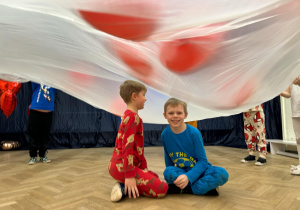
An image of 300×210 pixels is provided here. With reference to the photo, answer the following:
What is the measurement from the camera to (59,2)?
2.38 ft

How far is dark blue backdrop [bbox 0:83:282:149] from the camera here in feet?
12.5

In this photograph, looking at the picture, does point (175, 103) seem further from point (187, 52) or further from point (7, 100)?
point (7, 100)

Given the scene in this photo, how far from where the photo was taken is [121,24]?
2.55ft

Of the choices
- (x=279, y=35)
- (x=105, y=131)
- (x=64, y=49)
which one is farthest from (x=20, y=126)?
(x=279, y=35)

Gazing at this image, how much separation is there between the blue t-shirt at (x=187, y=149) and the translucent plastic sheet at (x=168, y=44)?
198 millimetres

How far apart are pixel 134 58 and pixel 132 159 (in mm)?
481

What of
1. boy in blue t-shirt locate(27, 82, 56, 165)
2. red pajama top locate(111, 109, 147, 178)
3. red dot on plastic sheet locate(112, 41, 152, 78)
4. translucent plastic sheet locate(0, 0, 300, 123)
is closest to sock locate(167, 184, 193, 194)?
red pajama top locate(111, 109, 147, 178)

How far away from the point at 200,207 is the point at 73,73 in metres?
0.84

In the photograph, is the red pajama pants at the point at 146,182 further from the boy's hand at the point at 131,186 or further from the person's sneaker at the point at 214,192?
the person's sneaker at the point at 214,192

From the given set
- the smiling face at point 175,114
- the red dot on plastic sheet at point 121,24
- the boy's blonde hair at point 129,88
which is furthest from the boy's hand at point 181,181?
the red dot on plastic sheet at point 121,24

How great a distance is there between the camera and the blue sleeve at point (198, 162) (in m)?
1.16

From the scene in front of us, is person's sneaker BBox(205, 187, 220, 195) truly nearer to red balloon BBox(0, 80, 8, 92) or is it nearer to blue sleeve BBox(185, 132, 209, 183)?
blue sleeve BBox(185, 132, 209, 183)

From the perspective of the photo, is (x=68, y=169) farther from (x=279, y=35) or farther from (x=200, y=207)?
(x=279, y=35)

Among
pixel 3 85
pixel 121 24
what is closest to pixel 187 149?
pixel 121 24
